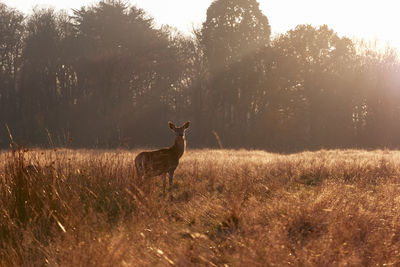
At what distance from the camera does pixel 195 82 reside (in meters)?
41.2

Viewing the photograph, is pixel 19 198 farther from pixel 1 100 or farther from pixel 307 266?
pixel 1 100

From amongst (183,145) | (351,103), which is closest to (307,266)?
(183,145)

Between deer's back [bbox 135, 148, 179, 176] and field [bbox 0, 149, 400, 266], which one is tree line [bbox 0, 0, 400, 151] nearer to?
deer's back [bbox 135, 148, 179, 176]

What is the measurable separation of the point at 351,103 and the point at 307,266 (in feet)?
127

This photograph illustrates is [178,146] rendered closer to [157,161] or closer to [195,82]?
[157,161]

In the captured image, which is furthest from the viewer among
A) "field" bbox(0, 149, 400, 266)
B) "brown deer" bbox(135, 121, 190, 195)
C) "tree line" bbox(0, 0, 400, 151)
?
"tree line" bbox(0, 0, 400, 151)

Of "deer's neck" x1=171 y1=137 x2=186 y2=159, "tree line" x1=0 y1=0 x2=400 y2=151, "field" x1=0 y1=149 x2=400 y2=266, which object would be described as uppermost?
"tree line" x1=0 y1=0 x2=400 y2=151

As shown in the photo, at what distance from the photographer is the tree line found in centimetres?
3762

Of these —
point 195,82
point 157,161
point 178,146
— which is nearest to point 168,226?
point 157,161

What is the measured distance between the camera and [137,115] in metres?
39.5

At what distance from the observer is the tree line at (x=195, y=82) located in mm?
37625

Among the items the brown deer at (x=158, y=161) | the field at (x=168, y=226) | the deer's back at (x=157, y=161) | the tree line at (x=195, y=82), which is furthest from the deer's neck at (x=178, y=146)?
the tree line at (x=195, y=82)

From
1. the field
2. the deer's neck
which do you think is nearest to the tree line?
the deer's neck

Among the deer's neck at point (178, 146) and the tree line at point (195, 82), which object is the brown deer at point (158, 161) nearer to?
the deer's neck at point (178, 146)
